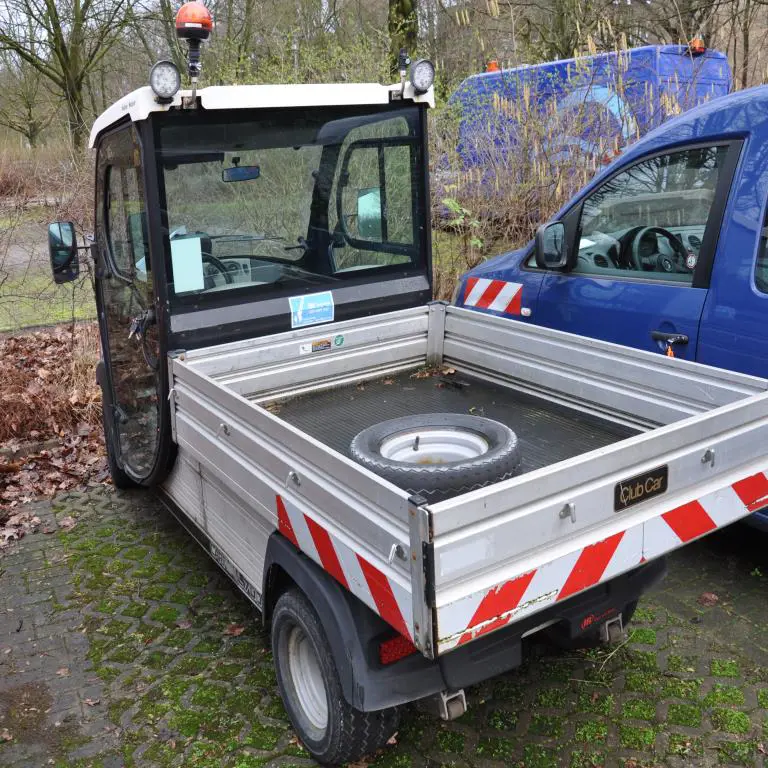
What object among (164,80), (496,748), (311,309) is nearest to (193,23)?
(164,80)

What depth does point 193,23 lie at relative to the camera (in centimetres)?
338

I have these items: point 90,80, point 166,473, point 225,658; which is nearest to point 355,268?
point 166,473

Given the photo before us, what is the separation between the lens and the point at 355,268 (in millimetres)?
4141

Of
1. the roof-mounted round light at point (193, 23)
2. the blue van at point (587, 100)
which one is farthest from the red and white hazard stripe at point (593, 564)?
the blue van at point (587, 100)

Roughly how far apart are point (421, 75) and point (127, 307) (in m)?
1.86

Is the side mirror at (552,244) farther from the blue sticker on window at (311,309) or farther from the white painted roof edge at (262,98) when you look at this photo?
the blue sticker on window at (311,309)

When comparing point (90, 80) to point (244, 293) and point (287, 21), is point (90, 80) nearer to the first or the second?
point (287, 21)

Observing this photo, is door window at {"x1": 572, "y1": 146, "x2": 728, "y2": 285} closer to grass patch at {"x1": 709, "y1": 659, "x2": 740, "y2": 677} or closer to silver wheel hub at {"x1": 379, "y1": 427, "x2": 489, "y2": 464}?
silver wheel hub at {"x1": 379, "y1": 427, "x2": 489, "y2": 464}

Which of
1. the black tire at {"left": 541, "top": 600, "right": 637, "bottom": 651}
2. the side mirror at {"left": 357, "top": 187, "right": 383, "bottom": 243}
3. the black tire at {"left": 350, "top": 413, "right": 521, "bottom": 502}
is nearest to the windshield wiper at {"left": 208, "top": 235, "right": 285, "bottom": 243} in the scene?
the side mirror at {"left": 357, "top": 187, "right": 383, "bottom": 243}

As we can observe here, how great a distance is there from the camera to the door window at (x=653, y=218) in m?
3.78

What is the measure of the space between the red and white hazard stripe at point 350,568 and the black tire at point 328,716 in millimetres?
258

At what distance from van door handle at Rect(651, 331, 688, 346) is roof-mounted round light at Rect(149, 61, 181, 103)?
7.94ft

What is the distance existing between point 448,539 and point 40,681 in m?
2.29

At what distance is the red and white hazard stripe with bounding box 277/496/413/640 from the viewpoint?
6.79ft
